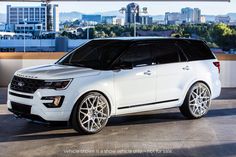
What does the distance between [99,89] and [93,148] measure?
1.28m

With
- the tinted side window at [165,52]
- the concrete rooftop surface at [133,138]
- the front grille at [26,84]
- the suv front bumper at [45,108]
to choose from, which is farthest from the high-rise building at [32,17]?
the suv front bumper at [45,108]

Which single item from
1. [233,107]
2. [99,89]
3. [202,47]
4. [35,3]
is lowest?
[233,107]

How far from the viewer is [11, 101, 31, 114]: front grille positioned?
801 centimetres

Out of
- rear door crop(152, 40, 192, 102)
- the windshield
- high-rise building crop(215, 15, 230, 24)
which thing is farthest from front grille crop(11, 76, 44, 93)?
high-rise building crop(215, 15, 230, 24)

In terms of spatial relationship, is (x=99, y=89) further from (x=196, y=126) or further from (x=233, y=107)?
(x=233, y=107)

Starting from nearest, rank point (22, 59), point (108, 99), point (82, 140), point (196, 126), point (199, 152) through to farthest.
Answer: point (199, 152)
point (82, 140)
point (108, 99)
point (196, 126)
point (22, 59)

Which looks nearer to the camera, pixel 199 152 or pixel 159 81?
pixel 199 152

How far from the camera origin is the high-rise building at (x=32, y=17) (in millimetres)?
15391

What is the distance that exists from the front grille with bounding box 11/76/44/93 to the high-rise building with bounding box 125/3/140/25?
25.0 ft

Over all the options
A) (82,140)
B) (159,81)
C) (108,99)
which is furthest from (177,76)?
(82,140)

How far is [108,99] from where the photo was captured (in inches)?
327

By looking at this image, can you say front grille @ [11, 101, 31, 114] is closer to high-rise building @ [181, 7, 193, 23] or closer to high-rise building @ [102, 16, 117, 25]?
high-rise building @ [102, 16, 117, 25]

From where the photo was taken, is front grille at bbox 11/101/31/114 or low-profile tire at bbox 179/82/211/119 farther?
low-profile tire at bbox 179/82/211/119

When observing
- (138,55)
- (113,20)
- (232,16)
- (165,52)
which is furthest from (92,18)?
(138,55)
